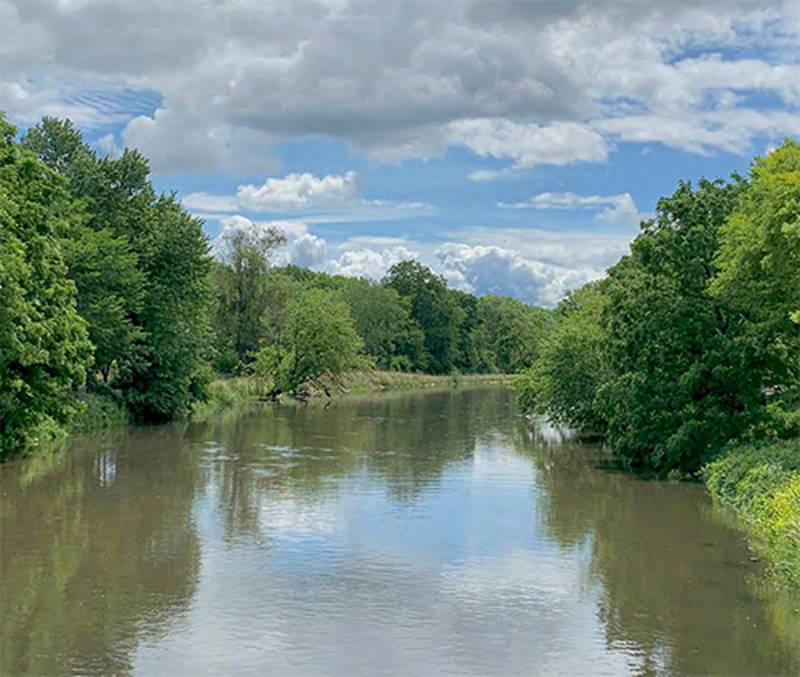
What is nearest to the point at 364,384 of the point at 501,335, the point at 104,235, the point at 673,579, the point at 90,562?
the point at 104,235

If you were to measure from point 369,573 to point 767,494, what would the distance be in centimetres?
1033

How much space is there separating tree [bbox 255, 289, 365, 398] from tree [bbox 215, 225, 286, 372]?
4337 mm

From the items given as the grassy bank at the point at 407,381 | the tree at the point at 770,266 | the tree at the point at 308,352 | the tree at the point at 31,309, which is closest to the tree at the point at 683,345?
the tree at the point at 770,266

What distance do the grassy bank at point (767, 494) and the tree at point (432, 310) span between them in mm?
98937

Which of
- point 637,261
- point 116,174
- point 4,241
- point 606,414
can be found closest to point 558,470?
point 606,414

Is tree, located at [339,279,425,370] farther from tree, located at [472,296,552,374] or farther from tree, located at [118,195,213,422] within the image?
tree, located at [118,195,213,422]

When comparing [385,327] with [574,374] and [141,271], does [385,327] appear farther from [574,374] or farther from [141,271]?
[574,374]

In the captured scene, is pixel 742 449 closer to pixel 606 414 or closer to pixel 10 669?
pixel 606 414

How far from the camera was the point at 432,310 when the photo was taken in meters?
130

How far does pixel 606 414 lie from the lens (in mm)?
34969

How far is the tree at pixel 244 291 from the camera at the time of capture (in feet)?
254

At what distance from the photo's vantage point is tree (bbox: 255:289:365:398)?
70938 mm

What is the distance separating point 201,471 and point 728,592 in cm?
1940

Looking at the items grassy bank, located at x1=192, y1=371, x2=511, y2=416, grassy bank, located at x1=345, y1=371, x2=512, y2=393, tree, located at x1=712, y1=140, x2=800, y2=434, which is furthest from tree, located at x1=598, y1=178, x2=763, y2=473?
grassy bank, located at x1=345, y1=371, x2=512, y2=393
